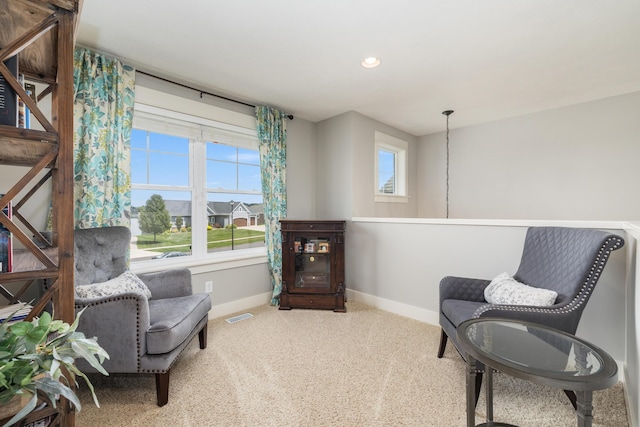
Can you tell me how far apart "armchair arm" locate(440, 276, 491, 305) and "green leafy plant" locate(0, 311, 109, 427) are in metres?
2.06

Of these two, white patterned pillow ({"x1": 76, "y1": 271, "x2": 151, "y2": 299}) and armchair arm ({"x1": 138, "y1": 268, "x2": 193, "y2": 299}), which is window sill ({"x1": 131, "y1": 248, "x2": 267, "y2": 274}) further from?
white patterned pillow ({"x1": 76, "y1": 271, "x2": 151, "y2": 299})

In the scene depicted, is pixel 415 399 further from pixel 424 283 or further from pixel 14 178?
pixel 14 178

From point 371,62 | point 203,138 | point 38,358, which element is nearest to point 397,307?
point 371,62

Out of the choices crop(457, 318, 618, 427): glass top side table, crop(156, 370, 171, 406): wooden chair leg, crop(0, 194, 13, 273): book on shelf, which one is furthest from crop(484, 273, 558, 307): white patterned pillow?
crop(0, 194, 13, 273): book on shelf

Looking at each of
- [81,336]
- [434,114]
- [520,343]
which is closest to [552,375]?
[520,343]

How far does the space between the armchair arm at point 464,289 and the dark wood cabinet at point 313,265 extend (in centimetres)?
123

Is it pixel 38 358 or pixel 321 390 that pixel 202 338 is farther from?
pixel 38 358

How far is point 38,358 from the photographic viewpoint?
26.7 inches

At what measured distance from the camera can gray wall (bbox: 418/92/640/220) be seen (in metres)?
2.98

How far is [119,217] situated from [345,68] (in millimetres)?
2285

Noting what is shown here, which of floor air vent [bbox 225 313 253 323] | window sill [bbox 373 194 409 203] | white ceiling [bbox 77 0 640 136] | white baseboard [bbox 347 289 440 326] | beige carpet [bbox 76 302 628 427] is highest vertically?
white ceiling [bbox 77 0 640 136]

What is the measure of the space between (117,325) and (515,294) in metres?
2.35

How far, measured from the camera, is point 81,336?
75 centimetres

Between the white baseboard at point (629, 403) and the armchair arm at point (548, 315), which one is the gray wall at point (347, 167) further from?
the white baseboard at point (629, 403)
